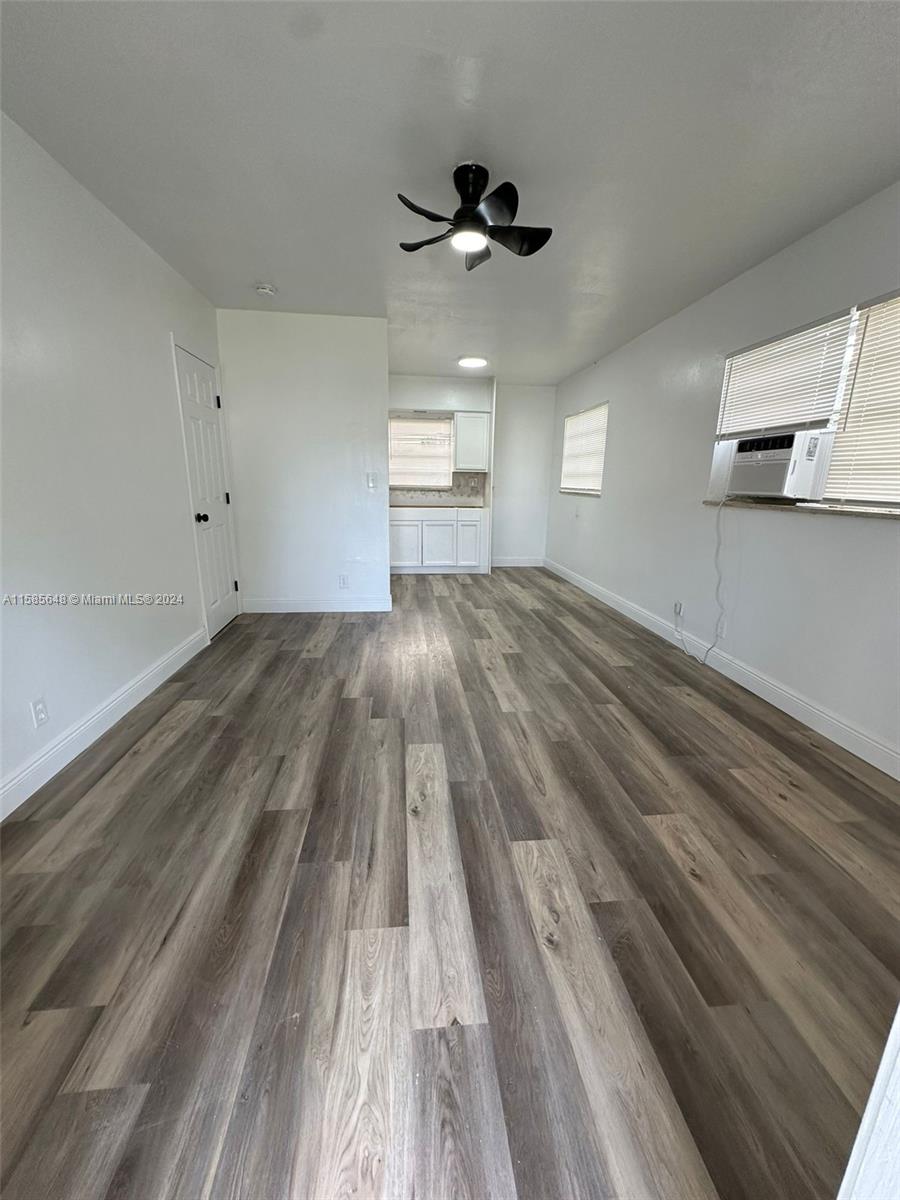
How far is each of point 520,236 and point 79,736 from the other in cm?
304

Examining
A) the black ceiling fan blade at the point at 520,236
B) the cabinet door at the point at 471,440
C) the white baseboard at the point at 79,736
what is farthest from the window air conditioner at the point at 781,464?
A: the white baseboard at the point at 79,736

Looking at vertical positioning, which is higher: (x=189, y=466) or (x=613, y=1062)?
(x=189, y=466)

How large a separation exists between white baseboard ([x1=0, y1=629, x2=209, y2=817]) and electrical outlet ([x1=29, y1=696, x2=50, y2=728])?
0.38ft

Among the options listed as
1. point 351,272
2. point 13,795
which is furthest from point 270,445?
point 13,795

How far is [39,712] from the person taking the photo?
1892 mm

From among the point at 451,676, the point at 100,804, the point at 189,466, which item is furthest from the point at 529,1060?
the point at 189,466

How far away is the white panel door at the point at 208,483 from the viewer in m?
3.24

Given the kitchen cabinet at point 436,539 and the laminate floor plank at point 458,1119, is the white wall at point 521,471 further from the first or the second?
the laminate floor plank at point 458,1119

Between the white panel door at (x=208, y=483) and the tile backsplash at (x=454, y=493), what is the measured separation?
273 centimetres

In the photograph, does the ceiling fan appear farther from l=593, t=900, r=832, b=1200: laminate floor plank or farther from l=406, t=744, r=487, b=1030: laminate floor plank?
l=593, t=900, r=832, b=1200: laminate floor plank

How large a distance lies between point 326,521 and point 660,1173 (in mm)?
4068

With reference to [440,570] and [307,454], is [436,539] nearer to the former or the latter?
[440,570]

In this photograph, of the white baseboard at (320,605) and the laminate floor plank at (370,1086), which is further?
the white baseboard at (320,605)

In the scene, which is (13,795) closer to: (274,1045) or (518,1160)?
(274,1045)
